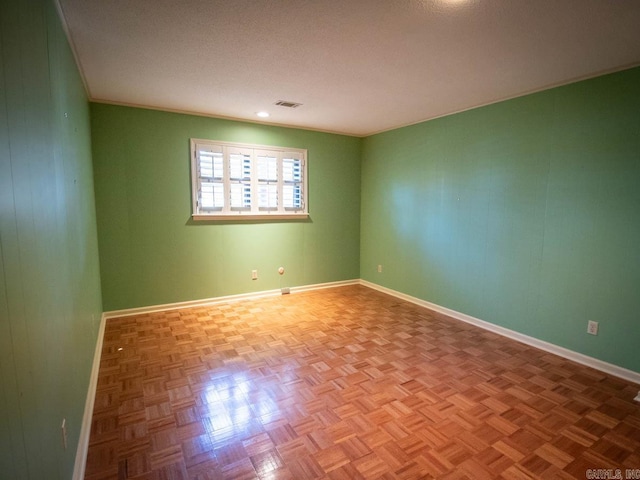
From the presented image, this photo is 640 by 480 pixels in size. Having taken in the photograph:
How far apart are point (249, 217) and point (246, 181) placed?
49 centimetres

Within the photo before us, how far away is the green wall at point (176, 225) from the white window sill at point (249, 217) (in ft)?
0.25

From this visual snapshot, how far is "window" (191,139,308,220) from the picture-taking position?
13.4 ft

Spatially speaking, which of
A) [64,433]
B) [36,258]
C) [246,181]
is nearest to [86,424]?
[64,433]

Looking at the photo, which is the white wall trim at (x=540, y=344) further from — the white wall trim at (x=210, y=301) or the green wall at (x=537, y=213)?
the white wall trim at (x=210, y=301)

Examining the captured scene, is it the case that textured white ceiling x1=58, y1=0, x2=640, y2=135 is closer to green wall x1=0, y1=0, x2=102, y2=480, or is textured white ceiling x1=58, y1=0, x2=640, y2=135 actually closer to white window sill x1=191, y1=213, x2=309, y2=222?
green wall x1=0, y1=0, x2=102, y2=480

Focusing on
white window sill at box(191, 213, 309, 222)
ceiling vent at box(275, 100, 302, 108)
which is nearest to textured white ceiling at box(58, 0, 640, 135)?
ceiling vent at box(275, 100, 302, 108)

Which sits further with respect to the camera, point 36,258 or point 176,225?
point 176,225

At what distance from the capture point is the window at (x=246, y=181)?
4.09 m

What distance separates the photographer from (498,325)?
342 centimetres

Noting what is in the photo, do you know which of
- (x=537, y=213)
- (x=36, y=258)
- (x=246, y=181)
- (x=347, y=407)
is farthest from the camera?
(x=246, y=181)

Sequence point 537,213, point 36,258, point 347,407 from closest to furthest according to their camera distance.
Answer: point 36,258, point 347,407, point 537,213

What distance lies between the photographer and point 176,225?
3996 millimetres

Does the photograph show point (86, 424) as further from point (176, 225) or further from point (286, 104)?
point (286, 104)

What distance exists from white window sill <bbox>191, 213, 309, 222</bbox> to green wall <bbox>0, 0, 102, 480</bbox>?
2209 mm
